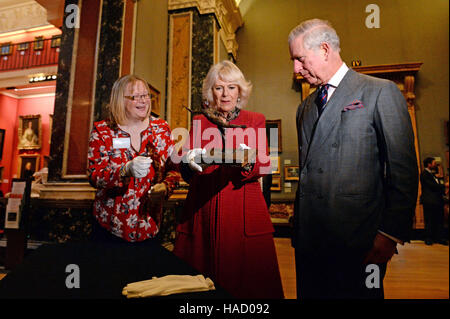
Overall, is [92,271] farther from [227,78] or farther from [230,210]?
[227,78]

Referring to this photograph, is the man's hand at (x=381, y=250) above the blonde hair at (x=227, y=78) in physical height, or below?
below

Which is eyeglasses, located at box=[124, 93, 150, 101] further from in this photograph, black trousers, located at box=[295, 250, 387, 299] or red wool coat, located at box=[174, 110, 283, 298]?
black trousers, located at box=[295, 250, 387, 299]

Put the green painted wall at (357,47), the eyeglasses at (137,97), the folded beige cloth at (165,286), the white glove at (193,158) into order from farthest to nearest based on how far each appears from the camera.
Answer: the green painted wall at (357,47)
the eyeglasses at (137,97)
the white glove at (193,158)
the folded beige cloth at (165,286)

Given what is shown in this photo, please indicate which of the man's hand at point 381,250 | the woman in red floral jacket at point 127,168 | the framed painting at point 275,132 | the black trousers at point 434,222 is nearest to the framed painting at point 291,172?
the framed painting at point 275,132

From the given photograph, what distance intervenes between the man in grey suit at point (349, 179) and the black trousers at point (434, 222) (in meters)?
5.09

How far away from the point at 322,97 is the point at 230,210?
0.76m

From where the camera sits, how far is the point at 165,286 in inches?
32.3

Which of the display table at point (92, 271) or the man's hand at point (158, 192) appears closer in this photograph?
the display table at point (92, 271)

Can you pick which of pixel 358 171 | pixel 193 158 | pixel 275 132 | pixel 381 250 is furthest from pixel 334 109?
pixel 275 132

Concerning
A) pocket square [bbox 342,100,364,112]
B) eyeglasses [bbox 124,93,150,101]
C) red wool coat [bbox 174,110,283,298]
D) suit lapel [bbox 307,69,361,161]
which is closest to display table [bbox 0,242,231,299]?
red wool coat [bbox 174,110,283,298]

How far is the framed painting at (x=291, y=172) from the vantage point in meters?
7.04

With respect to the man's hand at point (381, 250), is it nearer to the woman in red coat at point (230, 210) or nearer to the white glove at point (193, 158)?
the woman in red coat at point (230, 210)

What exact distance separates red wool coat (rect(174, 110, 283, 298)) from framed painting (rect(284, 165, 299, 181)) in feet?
18.3

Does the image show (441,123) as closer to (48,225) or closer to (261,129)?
(261,129)
